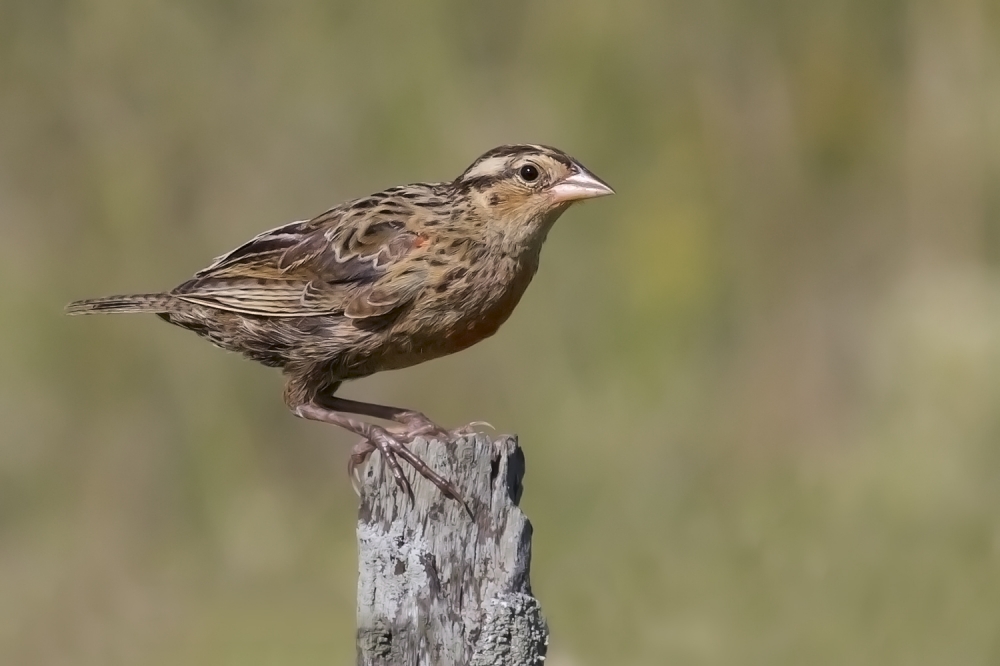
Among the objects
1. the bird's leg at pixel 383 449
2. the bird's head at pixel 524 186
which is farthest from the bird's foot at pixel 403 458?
the bird's head at pixel 524 186

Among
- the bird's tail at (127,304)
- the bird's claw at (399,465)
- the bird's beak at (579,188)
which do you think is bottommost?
the bird's claw at (399,465)

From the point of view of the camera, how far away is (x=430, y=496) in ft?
11.1

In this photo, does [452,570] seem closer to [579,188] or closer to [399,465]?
[399,465]

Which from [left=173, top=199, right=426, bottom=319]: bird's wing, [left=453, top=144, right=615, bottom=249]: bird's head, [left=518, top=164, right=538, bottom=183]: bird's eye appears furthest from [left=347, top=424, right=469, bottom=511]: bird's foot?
[left=518, top=164, right=538, bottom=183]: bird's eye

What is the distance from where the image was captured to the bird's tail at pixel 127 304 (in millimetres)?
4344

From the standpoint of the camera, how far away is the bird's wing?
4.04 m

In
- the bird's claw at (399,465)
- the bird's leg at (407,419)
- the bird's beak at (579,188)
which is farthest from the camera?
the bird's beak at (579,188)

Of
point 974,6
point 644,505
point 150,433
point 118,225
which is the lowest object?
point 644,505

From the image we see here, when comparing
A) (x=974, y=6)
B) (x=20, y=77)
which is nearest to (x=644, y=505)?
(x=974, y=6)

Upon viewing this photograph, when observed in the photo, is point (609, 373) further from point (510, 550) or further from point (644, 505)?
point (510, 550)

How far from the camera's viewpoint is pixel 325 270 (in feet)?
13.8

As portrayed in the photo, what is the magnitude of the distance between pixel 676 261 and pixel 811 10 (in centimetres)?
A: 139

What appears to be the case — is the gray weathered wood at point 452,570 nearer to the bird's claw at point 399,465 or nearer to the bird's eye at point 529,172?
the bird's claw at point 399,465

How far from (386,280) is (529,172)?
0.51 metres
